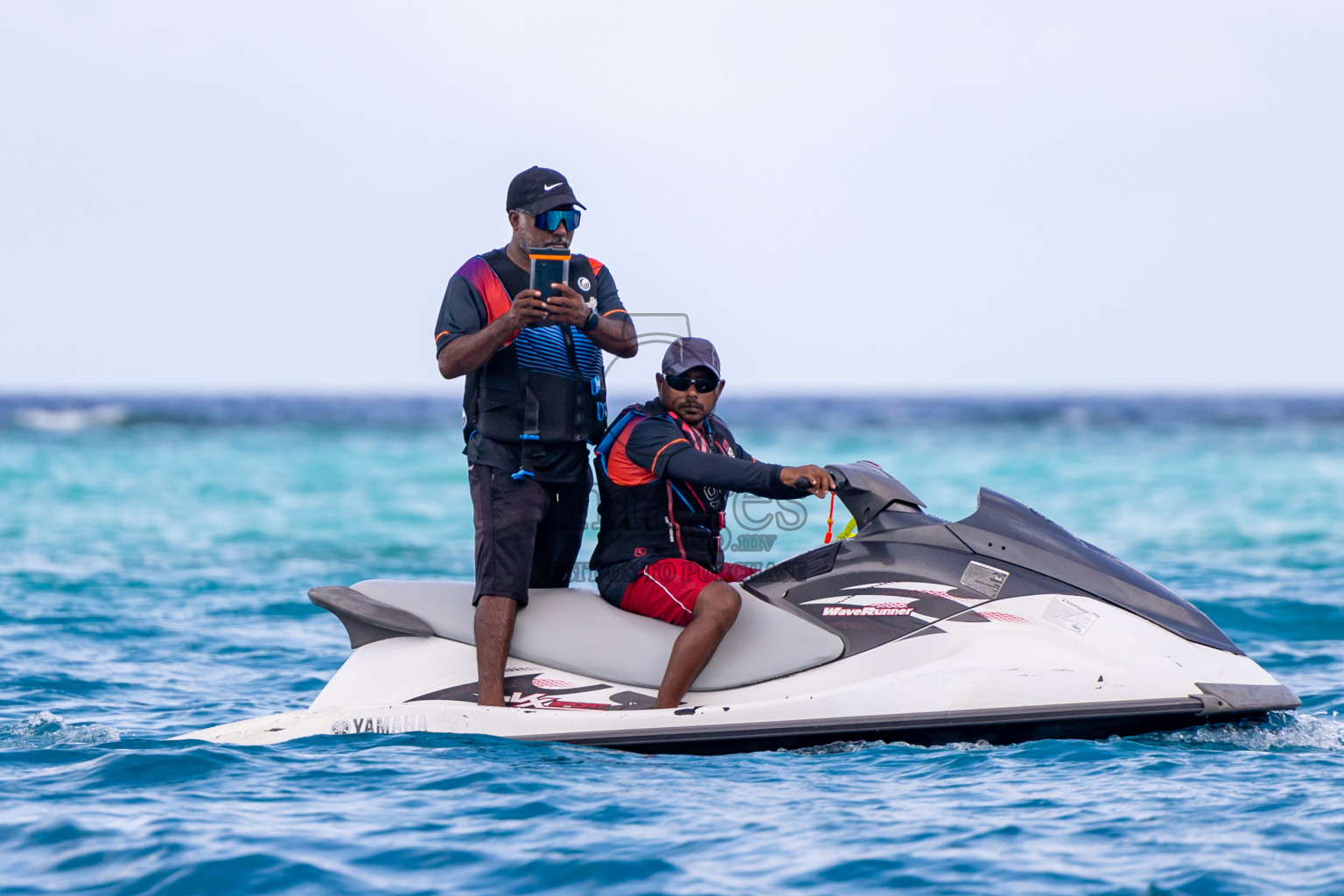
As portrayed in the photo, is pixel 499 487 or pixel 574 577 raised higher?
pixel 499 487

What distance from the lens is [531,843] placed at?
3.77 m

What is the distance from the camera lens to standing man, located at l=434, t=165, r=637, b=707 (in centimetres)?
457

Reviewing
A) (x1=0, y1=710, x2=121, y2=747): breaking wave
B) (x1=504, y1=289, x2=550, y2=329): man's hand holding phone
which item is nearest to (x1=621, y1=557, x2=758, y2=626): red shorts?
(x1=504, y1=289, x2=550, y2=329): man's hand holding phone

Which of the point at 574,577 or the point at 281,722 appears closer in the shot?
the point at 281,722

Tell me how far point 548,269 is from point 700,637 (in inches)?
54.2

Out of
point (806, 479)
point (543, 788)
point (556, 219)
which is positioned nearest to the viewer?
point (543, 788)

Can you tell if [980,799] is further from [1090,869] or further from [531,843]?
[531,843]

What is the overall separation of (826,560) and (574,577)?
1345mm

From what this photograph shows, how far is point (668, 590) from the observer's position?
4.60m

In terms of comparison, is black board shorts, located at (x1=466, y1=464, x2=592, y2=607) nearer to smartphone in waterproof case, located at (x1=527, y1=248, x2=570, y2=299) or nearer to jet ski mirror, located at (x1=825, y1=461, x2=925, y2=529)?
smartphone in waterproof case, located at (x1=527, y1=248, x2=570, y2=299)

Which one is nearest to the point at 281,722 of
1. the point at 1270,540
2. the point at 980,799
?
the point at 980,799

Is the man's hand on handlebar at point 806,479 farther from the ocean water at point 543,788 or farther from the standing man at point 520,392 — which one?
the ocean water at point 543,788

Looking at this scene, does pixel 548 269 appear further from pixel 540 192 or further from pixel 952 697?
pixel 952 697

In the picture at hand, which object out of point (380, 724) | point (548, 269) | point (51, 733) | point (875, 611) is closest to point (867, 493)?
point (875, 611)
